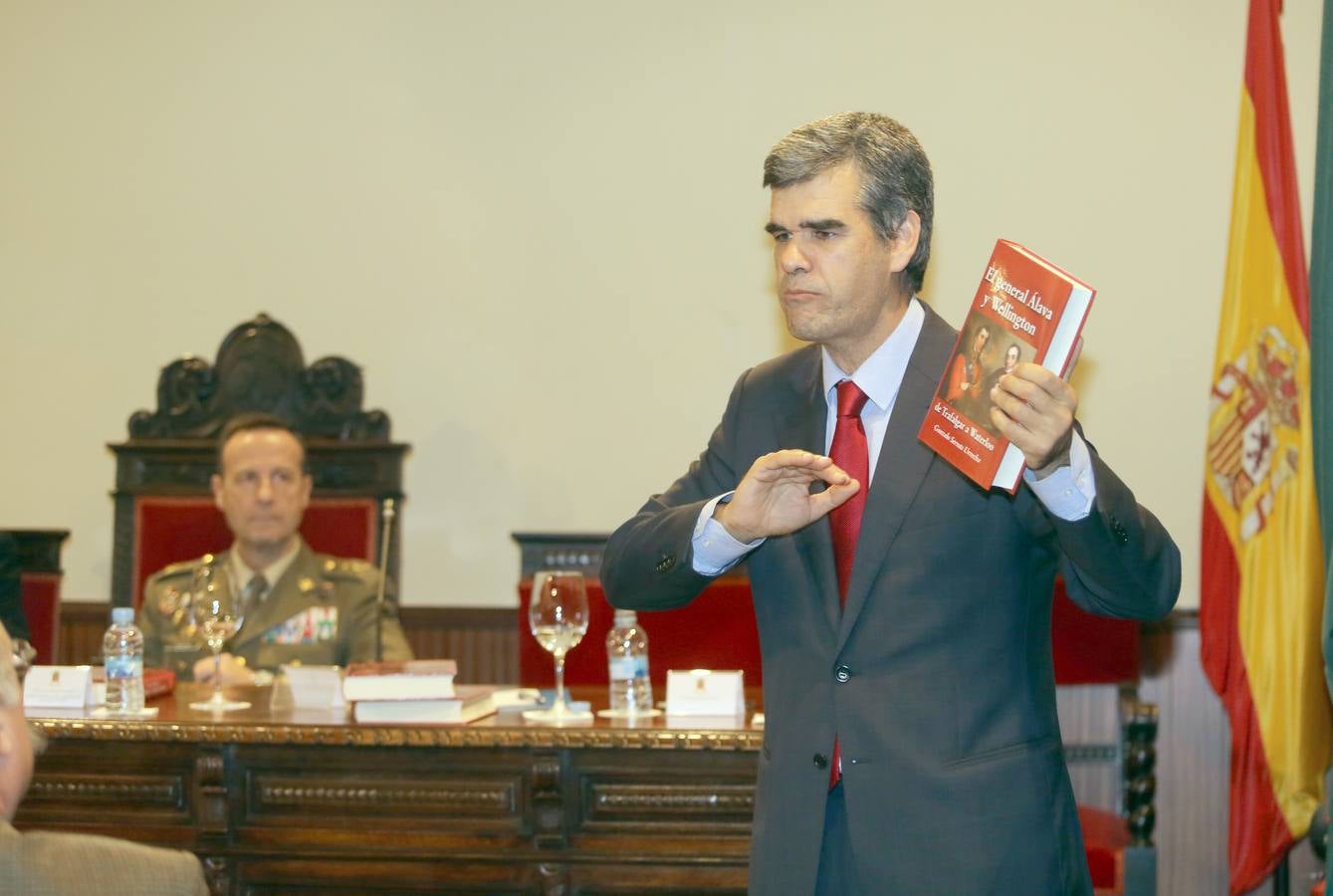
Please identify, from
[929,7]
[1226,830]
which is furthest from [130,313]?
[1226,830]

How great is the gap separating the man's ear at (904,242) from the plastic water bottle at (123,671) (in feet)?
6.48

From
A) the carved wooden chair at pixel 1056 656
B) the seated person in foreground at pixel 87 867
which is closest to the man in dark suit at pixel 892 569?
the seated person in foreground at pixel 87 867

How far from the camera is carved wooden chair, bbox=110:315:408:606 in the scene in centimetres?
498

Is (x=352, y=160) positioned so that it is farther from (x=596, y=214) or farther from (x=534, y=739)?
(x=534, y=739)

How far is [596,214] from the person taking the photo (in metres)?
5.18

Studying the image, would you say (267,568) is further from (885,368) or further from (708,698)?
(885,368)

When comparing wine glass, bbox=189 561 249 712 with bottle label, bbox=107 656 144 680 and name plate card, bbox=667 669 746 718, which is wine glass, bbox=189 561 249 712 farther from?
name plate card, bbox=667 669 746 718

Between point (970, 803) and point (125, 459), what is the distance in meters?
4.06

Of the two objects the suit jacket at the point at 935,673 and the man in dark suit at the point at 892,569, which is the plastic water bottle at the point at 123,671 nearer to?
the man in dark suit at the point at 892,569

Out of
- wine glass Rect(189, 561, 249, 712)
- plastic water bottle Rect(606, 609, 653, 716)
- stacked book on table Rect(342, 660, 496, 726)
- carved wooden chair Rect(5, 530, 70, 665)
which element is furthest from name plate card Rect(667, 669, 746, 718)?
carved wooden chair Rect(5, 530, 70, 665)

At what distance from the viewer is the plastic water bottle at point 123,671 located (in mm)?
3244

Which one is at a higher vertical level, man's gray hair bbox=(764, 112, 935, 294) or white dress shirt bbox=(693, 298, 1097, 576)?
man's gray hair bbox=(764, 112, 935, 294)

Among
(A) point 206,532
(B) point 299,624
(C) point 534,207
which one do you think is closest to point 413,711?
(B) point 299,624

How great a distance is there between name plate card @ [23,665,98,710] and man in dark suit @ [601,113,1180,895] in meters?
1.79
